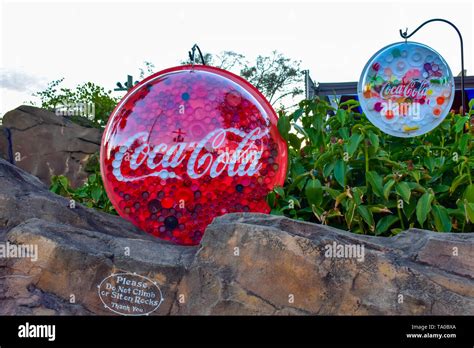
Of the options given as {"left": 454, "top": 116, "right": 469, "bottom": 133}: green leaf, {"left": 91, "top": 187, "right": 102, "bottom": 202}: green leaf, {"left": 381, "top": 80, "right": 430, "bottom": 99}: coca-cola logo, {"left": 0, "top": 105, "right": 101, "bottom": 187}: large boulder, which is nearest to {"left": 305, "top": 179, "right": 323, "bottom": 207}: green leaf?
{"left": 381, "top": 80, "right": 430, "bottom": 99}: coca-cola logo

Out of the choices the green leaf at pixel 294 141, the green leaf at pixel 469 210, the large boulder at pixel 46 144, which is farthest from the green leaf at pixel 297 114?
the large boulder at pixel 46 144

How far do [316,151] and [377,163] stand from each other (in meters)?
0.48

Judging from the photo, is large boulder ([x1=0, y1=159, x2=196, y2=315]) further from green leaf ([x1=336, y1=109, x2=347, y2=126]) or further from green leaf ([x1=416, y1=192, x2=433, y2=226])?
green leaf ([x1=336, y1=109, x2=347, y2=126])

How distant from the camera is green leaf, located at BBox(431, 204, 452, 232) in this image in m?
2.94

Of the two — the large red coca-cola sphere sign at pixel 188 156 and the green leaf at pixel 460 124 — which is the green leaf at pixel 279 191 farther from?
the green leaf at pixel 460 124

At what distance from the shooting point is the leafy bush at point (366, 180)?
3.01 m

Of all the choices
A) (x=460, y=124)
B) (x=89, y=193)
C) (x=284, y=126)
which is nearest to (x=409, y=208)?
(x=284, y=126)

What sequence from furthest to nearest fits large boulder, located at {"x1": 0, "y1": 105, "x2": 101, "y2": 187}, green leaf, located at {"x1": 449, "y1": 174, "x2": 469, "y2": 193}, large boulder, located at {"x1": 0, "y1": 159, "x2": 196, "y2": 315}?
1. large boulder, located at {"x1": 0, "y1": 105, "x2": 101, "y2": 187}
2. green leaf, located at {"x1": 449, "y1": 174, "x2": 469, "y2": 193}
3. large boulder, located at {"x1": 0, "y1": 159, "x2": 196, "y2": 315}

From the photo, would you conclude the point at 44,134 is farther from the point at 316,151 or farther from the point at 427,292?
the point at 427,292

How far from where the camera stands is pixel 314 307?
7.30 ft

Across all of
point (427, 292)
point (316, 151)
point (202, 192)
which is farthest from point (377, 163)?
point (427, 292)

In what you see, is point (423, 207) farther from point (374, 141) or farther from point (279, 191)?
point (279, 191)

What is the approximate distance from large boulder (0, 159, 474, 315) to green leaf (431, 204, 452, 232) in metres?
0.49

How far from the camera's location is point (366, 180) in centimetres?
317
